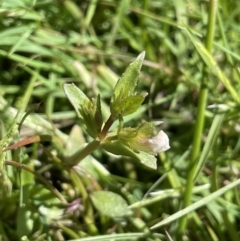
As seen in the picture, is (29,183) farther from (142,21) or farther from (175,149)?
(142,21)

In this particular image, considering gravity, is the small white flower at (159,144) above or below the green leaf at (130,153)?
above

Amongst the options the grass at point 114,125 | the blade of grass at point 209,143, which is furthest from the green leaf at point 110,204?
the blade of grass at point 209,143

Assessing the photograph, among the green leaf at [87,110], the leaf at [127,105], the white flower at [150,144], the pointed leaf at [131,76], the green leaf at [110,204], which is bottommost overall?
the green leaf at [110,204]

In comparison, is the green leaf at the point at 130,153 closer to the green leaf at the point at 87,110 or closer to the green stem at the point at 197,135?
the green leaf at the point at 87,110

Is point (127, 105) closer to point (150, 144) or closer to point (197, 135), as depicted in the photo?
point (150, 144)

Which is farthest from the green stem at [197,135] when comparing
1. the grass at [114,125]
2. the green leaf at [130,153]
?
the green leaf at [130,153]

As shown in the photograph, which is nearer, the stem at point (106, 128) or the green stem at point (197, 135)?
the stem at point (106, 128)

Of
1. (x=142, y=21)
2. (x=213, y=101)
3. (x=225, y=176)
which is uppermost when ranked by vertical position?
(x=142, y=21)

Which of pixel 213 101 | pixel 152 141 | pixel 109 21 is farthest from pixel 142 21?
pixel 152 141
